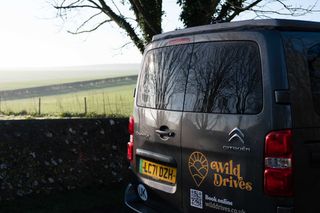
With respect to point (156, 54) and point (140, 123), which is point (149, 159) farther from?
point (156, 54)

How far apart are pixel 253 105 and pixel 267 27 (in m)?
0.63

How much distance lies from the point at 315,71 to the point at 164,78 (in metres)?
1.39

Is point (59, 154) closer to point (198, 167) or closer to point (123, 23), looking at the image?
point (198, 167)

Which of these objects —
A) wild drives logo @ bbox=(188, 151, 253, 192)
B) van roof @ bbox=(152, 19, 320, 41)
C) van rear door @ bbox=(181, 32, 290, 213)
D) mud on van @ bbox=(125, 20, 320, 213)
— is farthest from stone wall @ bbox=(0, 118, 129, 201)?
van roof @ bbox=(152, 19, 320, 41)

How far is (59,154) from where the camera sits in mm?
7281

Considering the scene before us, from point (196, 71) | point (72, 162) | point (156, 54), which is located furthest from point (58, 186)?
point (196, 71)

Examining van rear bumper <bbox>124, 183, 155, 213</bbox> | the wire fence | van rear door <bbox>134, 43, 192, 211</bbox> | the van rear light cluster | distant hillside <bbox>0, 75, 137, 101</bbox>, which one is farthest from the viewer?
distant hillside <bbox>0, 75, 137, 101</bbox>

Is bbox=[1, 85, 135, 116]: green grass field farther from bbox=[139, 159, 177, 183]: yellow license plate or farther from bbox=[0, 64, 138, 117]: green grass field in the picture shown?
bbox=[139, 159, 177, 183]: yellow license plate

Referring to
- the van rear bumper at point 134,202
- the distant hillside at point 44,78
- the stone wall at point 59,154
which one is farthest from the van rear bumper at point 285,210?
the distant hillside at point 44,78

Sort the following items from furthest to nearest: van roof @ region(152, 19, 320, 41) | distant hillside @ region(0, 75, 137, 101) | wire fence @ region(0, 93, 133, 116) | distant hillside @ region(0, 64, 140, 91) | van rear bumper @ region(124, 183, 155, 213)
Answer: distant hillside @ region(0, 64, 140, 91)
distant hillside @ region(0, 75, 137, 101)
wire fence @ region(0, 93, 133, 116)
van rear bumper @ region(124, 183, 155, 213)
van roof @ region(152, 19, 320, 41)

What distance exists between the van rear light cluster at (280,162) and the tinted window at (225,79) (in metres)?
0.26

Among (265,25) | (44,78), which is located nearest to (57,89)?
(265,25)

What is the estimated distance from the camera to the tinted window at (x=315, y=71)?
3.61 meters

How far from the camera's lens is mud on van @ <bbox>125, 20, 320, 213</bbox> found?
3342 millimetres
